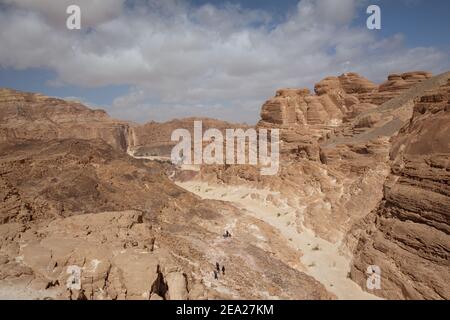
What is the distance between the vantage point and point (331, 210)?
19719 mm

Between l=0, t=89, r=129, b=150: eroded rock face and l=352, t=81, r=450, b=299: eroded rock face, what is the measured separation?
4391 centimetres

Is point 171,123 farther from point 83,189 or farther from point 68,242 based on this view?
point 68,242

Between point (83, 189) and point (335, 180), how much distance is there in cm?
1587

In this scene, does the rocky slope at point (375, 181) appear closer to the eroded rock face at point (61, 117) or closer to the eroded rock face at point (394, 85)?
the eroded rock face at point (394, 85)

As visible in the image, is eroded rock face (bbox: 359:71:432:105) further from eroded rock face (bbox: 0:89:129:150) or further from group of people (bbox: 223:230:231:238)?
eroded rock face (bbox: 0:89:129:150)

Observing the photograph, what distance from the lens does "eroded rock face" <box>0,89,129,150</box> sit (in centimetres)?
5284

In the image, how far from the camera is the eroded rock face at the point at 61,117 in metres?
52.8

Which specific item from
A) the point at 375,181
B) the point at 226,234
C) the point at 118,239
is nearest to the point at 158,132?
the point at 375,181

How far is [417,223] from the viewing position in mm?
12234

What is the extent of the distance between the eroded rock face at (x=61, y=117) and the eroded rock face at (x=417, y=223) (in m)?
43.9

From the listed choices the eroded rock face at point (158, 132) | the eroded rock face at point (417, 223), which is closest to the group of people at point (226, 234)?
the eroded rock face at point (417, 223)

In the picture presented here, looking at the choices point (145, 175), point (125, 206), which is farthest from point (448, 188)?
point (145, 175)

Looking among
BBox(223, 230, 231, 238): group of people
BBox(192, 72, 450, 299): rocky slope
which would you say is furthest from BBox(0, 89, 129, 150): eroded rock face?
BBox(223, 230, 231, 238): group of people

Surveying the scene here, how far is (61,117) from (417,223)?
2529 inches
